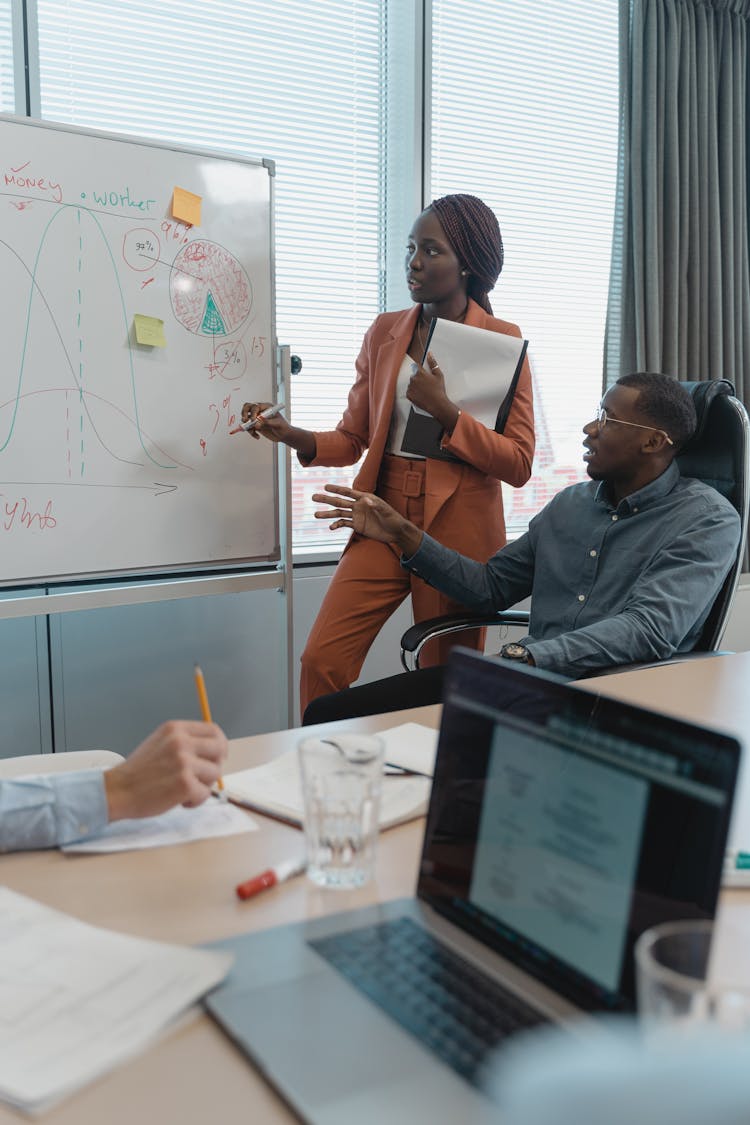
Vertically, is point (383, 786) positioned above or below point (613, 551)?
below

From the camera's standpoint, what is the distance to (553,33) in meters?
3.58

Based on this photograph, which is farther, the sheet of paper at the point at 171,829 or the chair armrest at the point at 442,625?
the chair armrest at the point at 442,625

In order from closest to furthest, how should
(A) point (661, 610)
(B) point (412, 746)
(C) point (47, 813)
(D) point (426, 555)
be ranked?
(C) point (47, 813)
(B) point (412, 746)
(A) point (661, 610)
(D) point (426, 555)

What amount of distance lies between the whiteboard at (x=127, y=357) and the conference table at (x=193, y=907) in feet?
3.96

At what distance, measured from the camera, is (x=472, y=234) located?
7.91 feet

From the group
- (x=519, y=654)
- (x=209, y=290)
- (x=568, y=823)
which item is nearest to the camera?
(x=568, y=823)

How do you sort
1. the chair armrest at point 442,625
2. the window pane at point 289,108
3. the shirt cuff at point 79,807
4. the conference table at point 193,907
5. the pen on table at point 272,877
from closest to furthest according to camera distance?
the conference table at point 193,907, the pen on table at point 272,877, the shirt cuff at point 79,807, the chair armrest at point 442,625, the window pane at point 289,108

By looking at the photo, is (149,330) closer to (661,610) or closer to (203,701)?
(661,610)

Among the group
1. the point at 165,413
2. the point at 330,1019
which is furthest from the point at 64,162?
the point at 330,1019

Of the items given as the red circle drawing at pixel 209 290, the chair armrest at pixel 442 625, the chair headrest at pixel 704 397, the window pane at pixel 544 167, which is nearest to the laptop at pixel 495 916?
the chair armrest at pixel 442 625

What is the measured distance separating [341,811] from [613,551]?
1402 millimetres

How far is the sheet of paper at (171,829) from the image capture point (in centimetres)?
93

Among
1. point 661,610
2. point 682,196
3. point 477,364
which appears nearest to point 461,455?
point 477,364

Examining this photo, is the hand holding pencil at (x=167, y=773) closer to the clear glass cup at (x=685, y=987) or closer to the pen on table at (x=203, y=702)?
the pen on table at (x=203, y=702)
